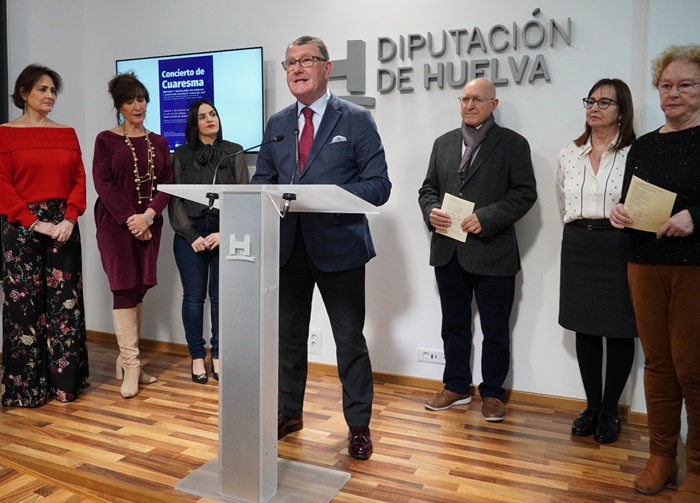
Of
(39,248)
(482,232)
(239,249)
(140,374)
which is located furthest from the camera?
(140,374)

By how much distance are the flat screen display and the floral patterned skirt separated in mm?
1207

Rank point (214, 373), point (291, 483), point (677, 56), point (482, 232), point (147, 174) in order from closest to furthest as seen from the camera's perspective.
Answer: point (677, 56)
point (291, 483)
point (482, 232)
point (147, 174)
point (214, 373)

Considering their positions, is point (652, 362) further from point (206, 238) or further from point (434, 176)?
point (206, 238)

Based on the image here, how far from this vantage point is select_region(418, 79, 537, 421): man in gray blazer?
9.98 ft

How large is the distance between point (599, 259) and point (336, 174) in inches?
50.6

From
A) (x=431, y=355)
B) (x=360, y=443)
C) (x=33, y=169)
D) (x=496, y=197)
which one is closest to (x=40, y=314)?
(x=33, y=169)

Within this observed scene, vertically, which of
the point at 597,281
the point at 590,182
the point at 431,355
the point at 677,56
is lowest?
the point at 431,355

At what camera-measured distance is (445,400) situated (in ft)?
10.5

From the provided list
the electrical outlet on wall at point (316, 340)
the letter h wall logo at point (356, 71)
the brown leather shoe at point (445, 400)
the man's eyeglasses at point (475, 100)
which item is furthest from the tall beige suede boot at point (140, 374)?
the man's eyeglasses at point (475, 100)

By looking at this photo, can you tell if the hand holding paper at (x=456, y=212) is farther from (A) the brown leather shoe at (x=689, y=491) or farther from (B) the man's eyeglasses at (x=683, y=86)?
(A) the brown leather shoe at (x=689, y=491)

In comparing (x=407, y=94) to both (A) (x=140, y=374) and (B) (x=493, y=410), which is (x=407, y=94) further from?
(A) (x=140, y=374)

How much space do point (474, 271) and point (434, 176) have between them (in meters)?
0.58

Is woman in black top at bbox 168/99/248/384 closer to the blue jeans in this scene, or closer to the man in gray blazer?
the blue jeans

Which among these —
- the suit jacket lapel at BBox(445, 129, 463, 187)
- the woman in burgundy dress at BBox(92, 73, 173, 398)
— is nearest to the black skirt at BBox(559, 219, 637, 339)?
the suit jacket lapel at BBox(445, 129, 463, 187)
